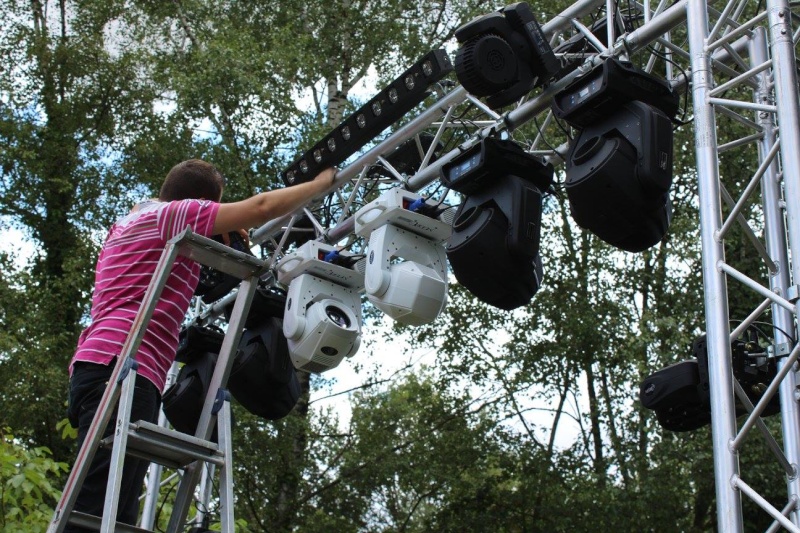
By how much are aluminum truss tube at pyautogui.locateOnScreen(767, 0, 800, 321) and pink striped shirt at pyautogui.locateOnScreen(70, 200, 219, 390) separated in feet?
5.34

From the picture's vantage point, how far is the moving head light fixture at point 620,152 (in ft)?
11.6

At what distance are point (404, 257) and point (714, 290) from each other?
5.46 feet

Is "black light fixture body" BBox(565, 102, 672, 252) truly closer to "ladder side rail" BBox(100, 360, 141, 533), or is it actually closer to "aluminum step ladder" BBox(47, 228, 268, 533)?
"aluminum step ladder" BBox(47, 228, 268, 533)

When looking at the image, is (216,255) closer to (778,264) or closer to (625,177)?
(625,177)

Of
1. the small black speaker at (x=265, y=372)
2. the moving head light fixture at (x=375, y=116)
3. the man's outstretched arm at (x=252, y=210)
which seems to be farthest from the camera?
the small black speaker at (x=265, y=372)

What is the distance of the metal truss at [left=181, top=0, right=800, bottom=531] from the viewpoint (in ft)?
10.2

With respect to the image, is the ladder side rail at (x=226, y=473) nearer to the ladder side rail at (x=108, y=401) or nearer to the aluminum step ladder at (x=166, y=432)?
the aluminum step ladder at (x=166, y=432)

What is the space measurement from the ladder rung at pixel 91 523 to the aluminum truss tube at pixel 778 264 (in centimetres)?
190

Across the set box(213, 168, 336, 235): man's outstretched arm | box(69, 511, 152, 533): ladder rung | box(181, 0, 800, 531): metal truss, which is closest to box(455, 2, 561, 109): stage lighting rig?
box(181, 0, 800, 531): metal truss

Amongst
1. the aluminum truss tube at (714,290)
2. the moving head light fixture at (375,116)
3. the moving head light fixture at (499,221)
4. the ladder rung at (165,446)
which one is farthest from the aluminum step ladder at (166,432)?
the moving head light fixture at (375,116)

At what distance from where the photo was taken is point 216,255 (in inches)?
112

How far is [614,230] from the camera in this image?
12.0 ft

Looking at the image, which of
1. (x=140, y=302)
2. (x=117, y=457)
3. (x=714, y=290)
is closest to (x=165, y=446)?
(x=117, y=457)

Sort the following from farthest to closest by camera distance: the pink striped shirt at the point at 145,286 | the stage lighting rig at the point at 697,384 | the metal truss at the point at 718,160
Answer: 1. the stage lighting rig at the point at 697,384
2. the metal truss at the point at 718,160
3. the pink striped shirt at the point at 145,286
